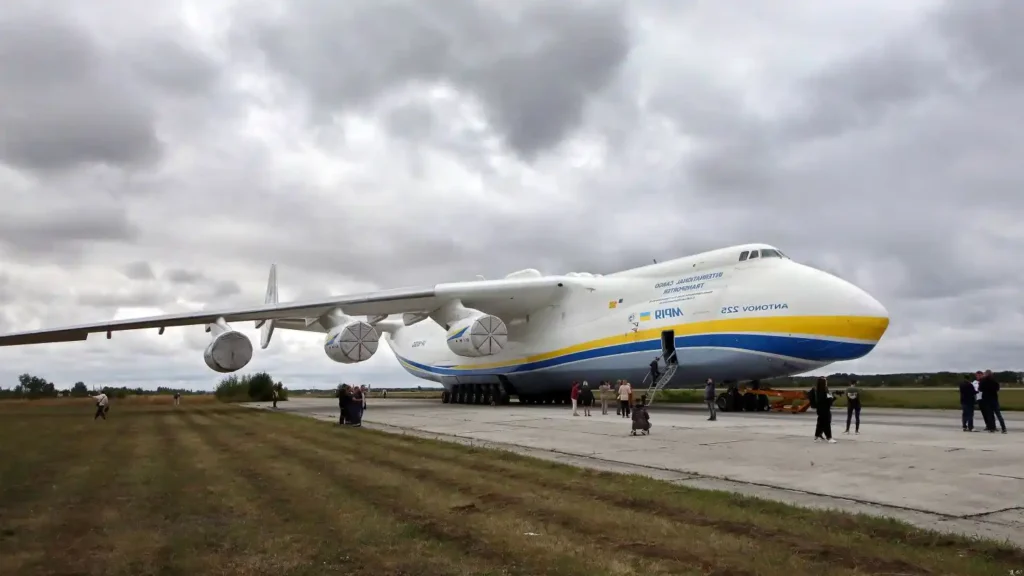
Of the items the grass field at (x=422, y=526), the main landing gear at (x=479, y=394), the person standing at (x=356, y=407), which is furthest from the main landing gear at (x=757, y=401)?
the grass field at (x=422, y=526)

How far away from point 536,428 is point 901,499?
8.16 meters

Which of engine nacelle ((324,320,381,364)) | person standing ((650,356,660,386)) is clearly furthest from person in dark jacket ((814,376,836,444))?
engine nacelle ((324,320,381,364))

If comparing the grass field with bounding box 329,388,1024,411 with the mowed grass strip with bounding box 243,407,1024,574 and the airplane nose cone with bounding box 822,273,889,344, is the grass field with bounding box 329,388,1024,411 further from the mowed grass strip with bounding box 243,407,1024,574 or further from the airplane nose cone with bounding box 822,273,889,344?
the mowed grass strip with bounding box 243,407,1024,574

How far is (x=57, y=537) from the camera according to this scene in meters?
5.25

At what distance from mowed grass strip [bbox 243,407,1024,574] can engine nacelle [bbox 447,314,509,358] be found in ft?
44.7

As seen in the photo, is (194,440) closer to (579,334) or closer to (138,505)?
(138,505)

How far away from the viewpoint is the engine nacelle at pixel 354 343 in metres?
21.4

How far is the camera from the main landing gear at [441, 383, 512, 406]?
91.3 ft

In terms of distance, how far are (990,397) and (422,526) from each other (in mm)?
11536

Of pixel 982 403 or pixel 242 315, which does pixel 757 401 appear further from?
pixel 242 315

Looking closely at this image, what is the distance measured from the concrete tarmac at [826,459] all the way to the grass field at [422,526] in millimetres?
766

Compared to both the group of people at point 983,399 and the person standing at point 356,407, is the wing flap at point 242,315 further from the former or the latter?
the group of people at point 983,399

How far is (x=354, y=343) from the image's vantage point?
21.4 metres

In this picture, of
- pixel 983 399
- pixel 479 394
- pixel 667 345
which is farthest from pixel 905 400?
pixel 479 394
